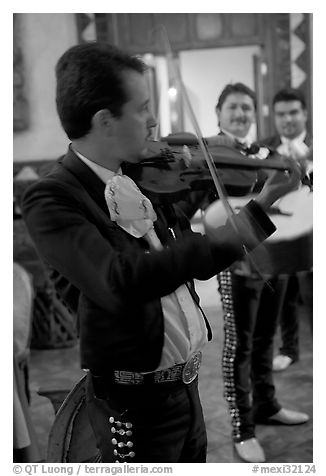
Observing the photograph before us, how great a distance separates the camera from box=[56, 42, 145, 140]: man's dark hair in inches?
31.0

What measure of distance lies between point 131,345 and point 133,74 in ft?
1.25

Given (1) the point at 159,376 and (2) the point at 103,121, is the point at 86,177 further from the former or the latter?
(1) the point at 159,376

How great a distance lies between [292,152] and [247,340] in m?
0.59

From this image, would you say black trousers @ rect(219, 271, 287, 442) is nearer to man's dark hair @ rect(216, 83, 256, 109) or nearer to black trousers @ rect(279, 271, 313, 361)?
black trousers @ rect(279, 271, 313, 361)

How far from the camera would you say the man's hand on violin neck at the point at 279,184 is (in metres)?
0.84

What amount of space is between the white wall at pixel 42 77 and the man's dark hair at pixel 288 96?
1.67ft

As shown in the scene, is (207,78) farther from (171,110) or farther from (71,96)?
(71,96)

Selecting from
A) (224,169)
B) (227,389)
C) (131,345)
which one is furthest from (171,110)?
(227,389)

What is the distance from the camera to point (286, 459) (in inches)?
54.5

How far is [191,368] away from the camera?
86 centimetres

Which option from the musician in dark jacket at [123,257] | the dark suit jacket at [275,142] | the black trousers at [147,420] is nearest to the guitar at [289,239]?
the dark suit jacket at [275,142]

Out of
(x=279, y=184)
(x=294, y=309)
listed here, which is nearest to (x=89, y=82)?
(x=279, y=184)

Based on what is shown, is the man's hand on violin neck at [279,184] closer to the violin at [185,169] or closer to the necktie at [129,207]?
the violin at [185,169]

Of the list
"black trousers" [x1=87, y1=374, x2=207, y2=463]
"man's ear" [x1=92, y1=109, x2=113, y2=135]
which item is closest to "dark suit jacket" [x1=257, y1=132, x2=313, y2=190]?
"man's ear" [x1=92, y1=109, x2=113, y2=135]
